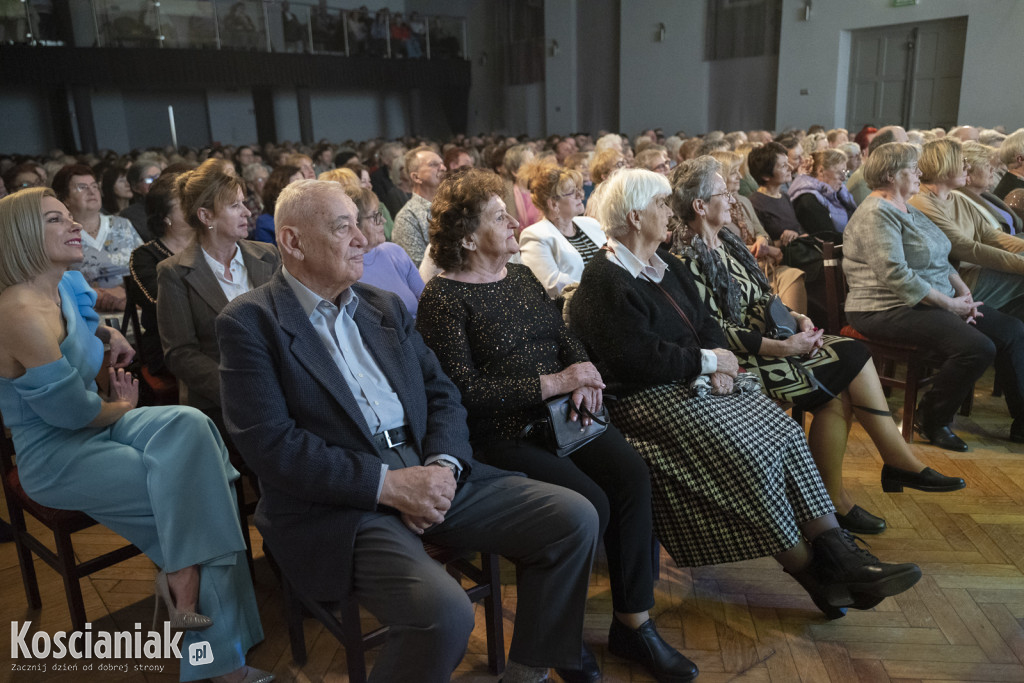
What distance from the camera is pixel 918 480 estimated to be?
9.32 feet

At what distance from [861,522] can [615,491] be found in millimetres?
1151

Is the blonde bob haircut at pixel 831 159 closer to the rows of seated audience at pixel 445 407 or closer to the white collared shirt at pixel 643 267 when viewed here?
the rows of seated audience at pixel 445 407

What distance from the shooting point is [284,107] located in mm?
18016

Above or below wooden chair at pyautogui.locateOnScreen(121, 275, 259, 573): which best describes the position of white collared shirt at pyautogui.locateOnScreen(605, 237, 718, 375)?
above

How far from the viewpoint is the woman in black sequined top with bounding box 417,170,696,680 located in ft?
6.75

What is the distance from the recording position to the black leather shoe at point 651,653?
2008mm

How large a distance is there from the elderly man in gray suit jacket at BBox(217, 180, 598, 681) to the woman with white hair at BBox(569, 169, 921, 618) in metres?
0.49

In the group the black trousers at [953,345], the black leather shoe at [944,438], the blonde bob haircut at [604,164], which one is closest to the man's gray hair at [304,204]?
the black trousers at [953,345]

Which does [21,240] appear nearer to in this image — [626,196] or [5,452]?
[5,452]

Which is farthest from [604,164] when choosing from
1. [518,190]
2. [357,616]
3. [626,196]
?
[357,616]

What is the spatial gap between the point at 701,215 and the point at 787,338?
0.52 m

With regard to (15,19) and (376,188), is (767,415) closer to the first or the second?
(376,188)

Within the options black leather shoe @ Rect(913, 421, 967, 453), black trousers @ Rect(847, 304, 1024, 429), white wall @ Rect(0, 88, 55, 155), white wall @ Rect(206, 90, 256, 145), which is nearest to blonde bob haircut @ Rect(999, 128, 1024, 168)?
black trousers @ Rect(847, 304, 1024, 429)

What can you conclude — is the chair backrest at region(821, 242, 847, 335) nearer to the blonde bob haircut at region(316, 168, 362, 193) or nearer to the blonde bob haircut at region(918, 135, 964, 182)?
the blonde bob haircut at region(918, 135, 964, 182)
